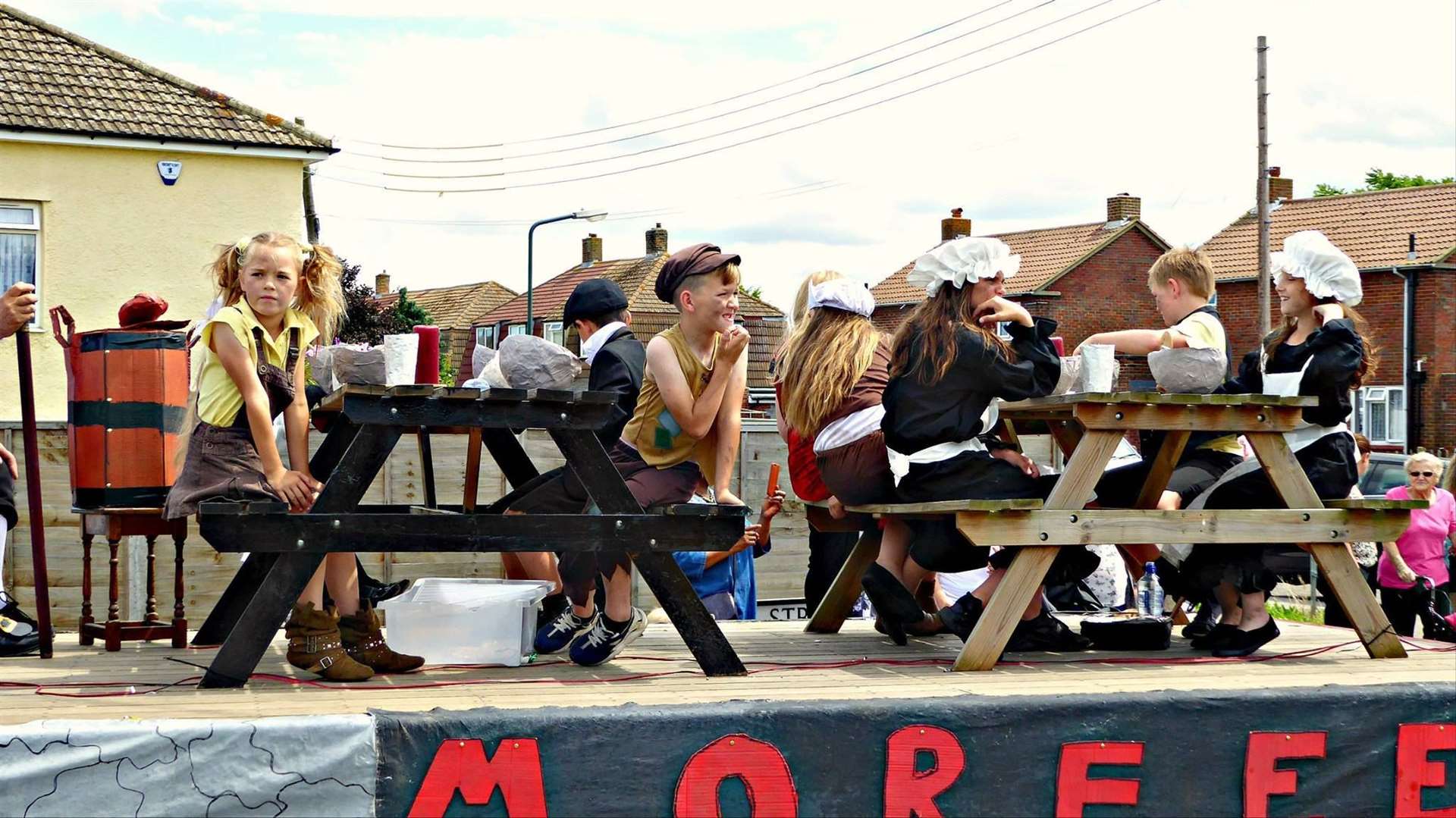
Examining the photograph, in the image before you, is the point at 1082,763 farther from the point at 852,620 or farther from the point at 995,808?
the point at 852,620

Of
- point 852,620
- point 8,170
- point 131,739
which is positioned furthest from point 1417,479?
point 8,170

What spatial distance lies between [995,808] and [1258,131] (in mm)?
24119

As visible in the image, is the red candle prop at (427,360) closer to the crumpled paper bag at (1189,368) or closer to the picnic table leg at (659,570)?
the picnic table leg at (659,570)

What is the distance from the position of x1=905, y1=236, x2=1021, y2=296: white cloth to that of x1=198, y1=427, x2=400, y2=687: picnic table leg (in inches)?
65.9

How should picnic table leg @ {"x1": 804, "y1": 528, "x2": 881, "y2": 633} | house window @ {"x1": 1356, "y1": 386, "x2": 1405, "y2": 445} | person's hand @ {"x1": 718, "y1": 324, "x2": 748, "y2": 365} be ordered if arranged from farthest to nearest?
1. house window @ {"x1": 1356, "y1": 386, "x2": 1405, "y2": 445}
2. picnic table leg @ {"x1": 804, "y1": 528, "x2": 881, "y2": 633}
3. person's hand @ {"x1": 718, "y1": 324, "x2": 748, "y2": 365}

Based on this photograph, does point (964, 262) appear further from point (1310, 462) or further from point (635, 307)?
point (635, 307)

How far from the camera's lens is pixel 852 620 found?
5.83m

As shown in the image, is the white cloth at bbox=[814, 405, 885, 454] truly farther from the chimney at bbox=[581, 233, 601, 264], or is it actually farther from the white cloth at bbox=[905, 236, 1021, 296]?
the chimney at bbox=[581, 233, 601, 264]

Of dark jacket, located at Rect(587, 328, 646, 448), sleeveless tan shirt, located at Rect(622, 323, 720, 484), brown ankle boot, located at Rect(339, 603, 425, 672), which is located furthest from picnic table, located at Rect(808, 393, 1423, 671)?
brown ankle boot, located at Rect(339, 603, 425, 672)

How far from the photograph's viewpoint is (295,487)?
395cm

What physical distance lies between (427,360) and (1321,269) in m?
2.72

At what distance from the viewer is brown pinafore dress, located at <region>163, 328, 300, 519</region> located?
162 inches

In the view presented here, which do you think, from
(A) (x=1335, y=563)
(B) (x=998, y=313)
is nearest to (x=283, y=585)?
(B) (x=998, y=313)

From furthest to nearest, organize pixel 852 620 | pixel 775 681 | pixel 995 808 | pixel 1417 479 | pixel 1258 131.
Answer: pixel 1258 131
pixel 1417 479
pixel 852 620
pixel 775 681
pixel 995 808
